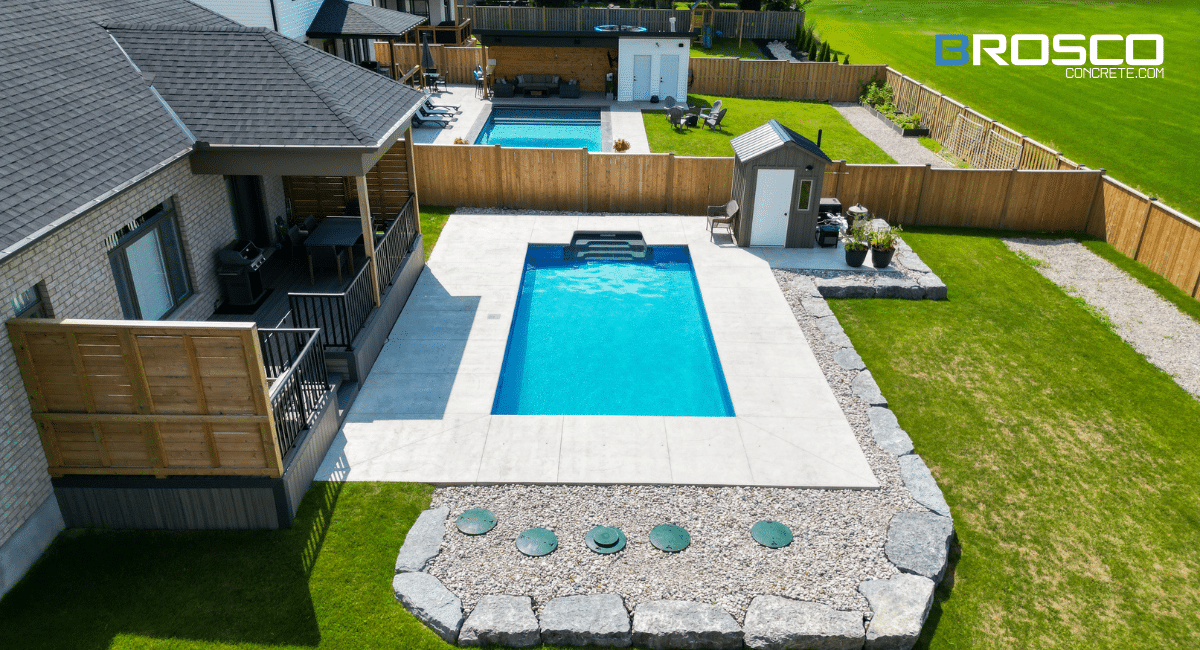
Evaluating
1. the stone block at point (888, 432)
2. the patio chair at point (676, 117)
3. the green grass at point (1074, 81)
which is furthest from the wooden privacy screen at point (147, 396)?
the green grass at point (1074, 81)

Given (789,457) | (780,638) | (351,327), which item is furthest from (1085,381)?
(351,327)

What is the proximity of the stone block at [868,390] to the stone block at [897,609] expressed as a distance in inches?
145

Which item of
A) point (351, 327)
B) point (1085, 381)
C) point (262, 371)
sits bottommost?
point (1085, 381)

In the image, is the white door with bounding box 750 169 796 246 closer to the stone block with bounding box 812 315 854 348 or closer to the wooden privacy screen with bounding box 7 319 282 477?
the stone block with bounding box 812 315 854 348

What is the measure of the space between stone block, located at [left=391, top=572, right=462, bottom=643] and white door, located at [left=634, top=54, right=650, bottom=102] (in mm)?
28029

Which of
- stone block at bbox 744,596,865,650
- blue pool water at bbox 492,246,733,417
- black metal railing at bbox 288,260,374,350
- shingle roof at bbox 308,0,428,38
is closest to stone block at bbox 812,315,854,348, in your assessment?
blue pool water at bbox 492,246,733,417

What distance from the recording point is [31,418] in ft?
26.2

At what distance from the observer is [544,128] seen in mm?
28969

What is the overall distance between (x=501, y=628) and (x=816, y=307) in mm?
9353

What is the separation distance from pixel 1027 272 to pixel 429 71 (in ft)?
88.8

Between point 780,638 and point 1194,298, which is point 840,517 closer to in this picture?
point 780,638

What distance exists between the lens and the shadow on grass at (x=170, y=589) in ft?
24.1

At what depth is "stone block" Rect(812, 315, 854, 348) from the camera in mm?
13031

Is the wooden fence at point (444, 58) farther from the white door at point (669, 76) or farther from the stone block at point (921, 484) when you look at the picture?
the stone block at point (921, 484)
